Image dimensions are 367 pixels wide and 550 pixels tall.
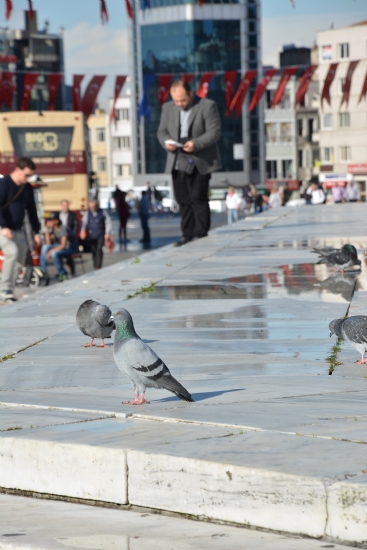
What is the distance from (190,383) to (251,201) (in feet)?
221

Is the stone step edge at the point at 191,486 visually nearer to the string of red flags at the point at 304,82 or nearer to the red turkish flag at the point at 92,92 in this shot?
the red turkish flag at the point at 92,92

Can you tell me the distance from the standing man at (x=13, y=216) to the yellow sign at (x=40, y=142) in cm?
2129

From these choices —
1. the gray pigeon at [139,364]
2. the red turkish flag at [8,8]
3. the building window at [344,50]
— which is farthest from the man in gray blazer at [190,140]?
the building window at [344,50]

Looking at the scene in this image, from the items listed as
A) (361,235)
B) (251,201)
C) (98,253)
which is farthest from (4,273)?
(251,201)

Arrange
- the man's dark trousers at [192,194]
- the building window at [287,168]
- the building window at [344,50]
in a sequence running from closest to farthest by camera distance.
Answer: the man's dark trousers at [192,194]
the building window at [344,50]
the building window at [287,168]

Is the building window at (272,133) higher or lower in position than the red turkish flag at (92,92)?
lower

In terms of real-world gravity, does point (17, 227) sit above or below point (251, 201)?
above

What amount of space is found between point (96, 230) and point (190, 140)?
40.3 ft

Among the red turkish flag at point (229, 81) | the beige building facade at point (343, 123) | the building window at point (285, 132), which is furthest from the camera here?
the building window at point (285, 132)

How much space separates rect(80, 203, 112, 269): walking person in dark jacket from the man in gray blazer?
452 inches

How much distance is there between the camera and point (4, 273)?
44.1 ft

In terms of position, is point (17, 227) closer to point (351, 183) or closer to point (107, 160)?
point (351, 183)

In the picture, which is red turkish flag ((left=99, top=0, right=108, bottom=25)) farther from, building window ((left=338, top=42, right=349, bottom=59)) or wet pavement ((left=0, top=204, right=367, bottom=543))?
building window ((left=338, top=42, right=349, bottom=59))

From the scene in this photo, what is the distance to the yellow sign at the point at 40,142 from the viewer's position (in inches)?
1366
